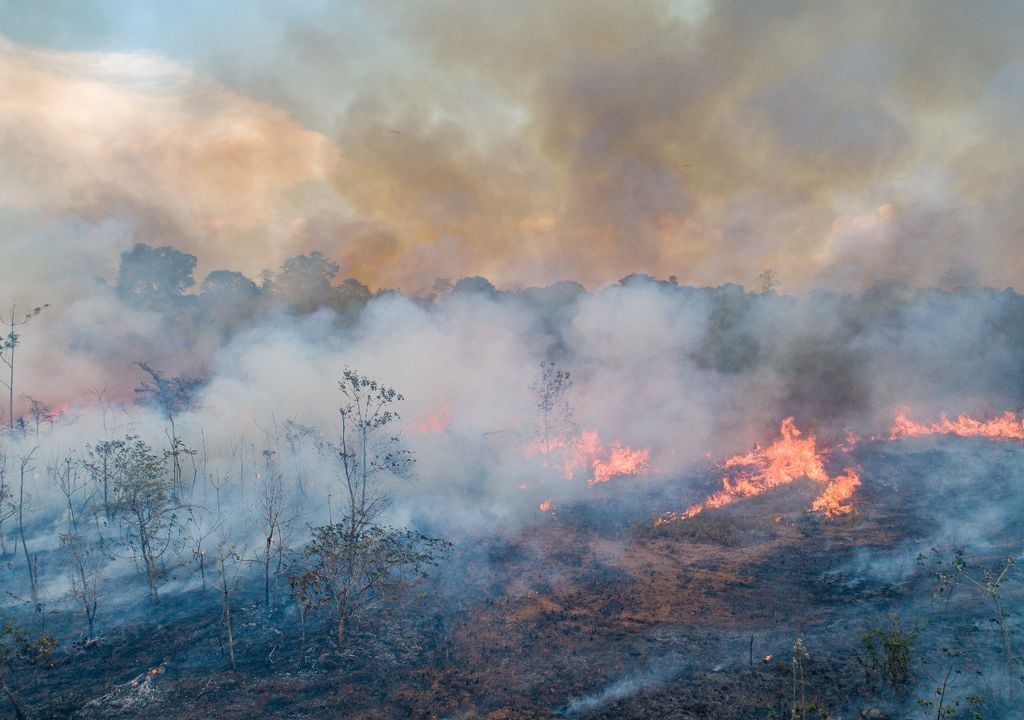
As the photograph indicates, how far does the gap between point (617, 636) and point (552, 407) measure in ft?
68.1

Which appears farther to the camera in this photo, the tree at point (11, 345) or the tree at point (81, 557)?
the tree at point (11, 345)

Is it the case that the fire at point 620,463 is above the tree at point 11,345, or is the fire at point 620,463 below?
below

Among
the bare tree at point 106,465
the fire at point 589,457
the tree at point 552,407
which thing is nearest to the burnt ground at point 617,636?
the bare tree at point 106,465

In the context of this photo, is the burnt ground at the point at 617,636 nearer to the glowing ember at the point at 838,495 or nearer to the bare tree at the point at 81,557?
the glowing ember at the point at 838,495

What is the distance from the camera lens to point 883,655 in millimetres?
12766

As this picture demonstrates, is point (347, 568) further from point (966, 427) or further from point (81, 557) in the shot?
point (966, 427)

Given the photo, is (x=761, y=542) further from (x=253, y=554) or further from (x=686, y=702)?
(x=253, y=554)

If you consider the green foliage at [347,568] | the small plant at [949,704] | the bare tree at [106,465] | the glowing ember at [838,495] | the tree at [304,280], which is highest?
the tree at [304,280]

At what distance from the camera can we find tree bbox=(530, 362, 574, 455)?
34.3 metres

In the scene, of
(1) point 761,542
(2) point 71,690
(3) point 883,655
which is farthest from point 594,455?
(2) point 71,690

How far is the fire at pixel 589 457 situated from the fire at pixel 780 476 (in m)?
5.57

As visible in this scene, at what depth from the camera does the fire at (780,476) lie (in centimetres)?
2548

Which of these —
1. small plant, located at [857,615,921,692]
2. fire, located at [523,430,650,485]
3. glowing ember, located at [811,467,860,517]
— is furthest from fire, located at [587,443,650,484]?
small plant, located at [857,615,921,692]

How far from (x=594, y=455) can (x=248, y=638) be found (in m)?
23.9
